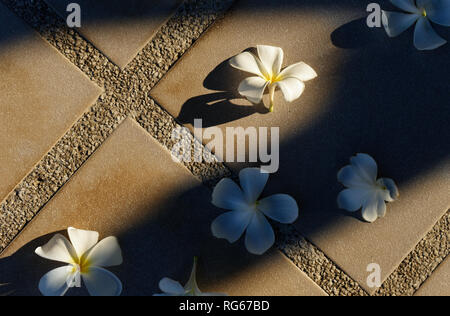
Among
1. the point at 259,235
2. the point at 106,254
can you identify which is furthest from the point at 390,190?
the point at 106,254

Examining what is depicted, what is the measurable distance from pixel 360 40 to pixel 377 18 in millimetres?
70

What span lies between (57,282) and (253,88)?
688 mm

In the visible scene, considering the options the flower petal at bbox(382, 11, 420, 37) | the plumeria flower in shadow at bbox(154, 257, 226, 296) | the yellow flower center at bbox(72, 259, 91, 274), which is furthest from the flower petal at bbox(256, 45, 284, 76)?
the yellow flower center at bbox(72, 259, 91, 274)

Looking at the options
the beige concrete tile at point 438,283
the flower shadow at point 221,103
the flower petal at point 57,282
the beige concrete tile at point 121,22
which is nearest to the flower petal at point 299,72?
the flower shadow at point 221,103

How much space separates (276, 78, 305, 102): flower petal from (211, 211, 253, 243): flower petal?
30cm

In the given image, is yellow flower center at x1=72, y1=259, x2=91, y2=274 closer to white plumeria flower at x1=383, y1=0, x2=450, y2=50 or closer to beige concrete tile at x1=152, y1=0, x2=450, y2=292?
beige concrete tile at x1=152, y1=0, x2=450, y2=292

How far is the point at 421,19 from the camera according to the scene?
1148 mm

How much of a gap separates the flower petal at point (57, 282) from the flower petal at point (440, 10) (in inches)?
44.1

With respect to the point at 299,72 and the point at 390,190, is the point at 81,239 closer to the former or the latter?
the point at 299,72

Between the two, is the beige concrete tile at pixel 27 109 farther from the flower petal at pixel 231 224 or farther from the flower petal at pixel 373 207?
the flower petal at pixel 373 207

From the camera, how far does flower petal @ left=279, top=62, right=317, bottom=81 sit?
1122 mm

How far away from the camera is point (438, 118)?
118 cm
